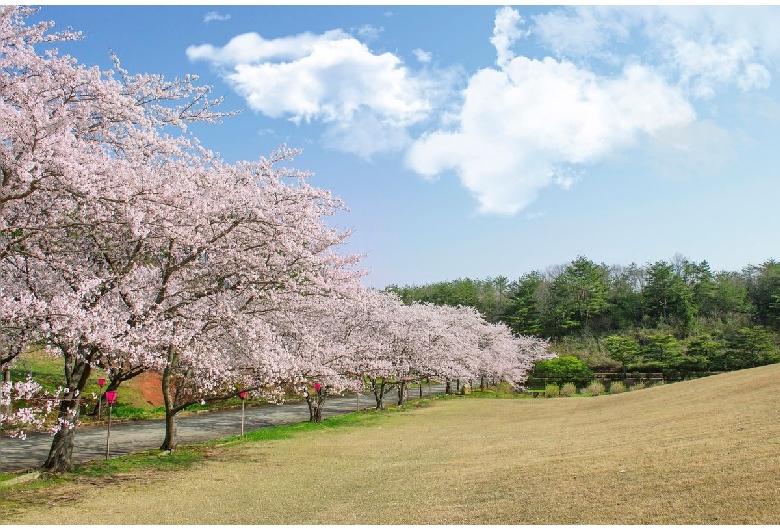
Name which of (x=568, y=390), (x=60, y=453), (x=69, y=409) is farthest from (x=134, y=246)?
(x=568, y=390)

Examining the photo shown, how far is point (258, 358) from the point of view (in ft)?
39.1

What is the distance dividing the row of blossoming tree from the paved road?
155 inches

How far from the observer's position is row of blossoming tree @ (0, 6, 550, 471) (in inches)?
320

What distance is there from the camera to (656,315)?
51469mm

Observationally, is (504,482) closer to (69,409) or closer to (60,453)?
(69,409)

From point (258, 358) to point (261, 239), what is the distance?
8.68ft

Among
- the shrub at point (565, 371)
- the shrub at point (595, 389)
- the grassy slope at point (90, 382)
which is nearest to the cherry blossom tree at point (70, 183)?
the grassy slope at point (90, 382)

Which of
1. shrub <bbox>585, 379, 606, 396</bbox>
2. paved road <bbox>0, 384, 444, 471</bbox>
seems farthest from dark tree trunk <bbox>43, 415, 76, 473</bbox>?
shrub <bbox>585, 379, 606, 396</bbox>

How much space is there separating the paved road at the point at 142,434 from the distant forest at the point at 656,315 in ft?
79.0

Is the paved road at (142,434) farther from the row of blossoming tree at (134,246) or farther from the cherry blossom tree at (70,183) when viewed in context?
the cherry blossom tree at (70,183)

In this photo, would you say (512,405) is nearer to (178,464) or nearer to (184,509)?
(178,464)

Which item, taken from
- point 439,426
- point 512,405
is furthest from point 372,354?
point 512,405

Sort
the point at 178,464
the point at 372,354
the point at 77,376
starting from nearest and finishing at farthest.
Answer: the point at 77,376 → the point at 178,464 → the point at 372,354

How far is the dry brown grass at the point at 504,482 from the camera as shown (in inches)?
Result: 240
